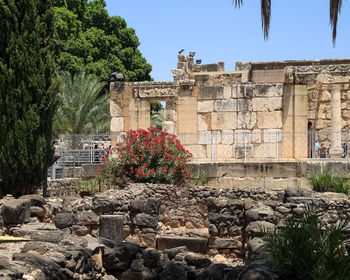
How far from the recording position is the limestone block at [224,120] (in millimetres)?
16078

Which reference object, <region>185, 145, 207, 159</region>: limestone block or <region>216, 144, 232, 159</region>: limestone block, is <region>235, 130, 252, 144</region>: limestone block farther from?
<region>185, 145, 207, 159</region>: limestone block

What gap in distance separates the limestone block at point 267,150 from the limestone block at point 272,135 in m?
0.13

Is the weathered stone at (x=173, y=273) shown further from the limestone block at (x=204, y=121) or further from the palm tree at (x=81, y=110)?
the palm tree at (x=81, y=110)

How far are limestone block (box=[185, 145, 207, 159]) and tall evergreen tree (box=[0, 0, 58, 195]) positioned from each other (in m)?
5.04

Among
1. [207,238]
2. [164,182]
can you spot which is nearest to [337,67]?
[164,182]

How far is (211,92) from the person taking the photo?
53.3ft

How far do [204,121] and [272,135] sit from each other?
2252 millimetres

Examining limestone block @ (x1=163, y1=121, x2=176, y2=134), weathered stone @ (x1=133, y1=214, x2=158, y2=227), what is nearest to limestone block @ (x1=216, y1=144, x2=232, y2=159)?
limestone block @ (x1=163, y1=121, x2=176, y2=134)

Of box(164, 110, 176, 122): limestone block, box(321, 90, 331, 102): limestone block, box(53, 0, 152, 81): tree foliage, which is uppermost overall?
box(53, 0, 152, 81): tree foliage

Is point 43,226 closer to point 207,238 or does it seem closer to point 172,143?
point 207,238

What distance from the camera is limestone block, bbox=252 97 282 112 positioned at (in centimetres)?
1581

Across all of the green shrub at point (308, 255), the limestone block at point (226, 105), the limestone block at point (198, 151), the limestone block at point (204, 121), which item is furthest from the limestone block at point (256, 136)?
the green shrub at point (308, 255)

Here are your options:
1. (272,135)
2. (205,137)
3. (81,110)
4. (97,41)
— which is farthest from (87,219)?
(97,41)

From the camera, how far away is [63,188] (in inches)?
576
